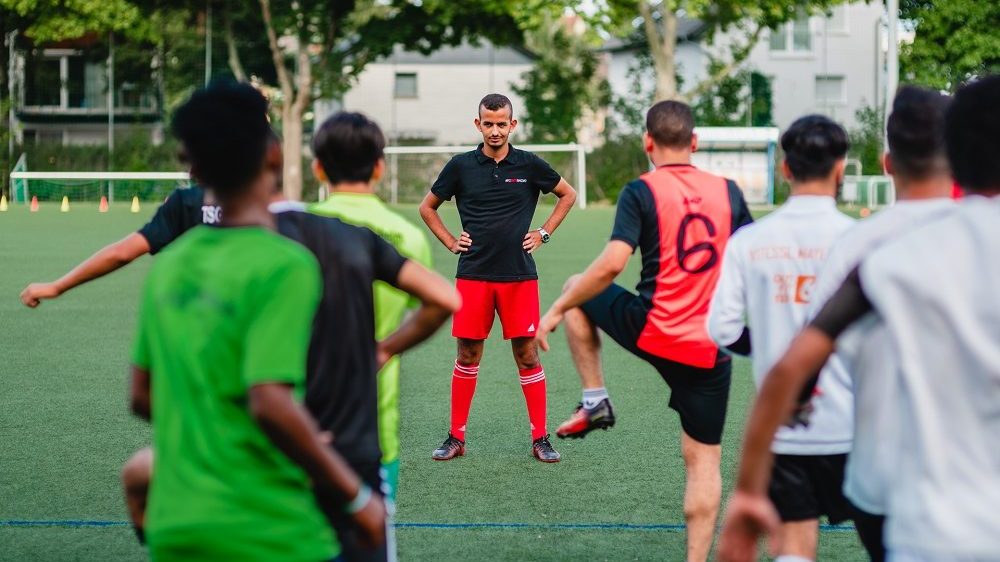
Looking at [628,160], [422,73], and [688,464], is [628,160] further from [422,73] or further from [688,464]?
[688,464]

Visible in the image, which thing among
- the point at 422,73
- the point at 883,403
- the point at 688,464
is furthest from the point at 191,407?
the point at 422,73

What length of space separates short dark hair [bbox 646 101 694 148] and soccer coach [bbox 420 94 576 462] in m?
2.76

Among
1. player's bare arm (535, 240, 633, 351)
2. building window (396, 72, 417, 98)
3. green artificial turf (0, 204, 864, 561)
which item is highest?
building window (396, 72, 417, 98)

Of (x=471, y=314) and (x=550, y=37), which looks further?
(x=550, y=37)

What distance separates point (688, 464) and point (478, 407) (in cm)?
462

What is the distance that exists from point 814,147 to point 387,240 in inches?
58.1

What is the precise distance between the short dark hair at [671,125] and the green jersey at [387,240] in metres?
1.61

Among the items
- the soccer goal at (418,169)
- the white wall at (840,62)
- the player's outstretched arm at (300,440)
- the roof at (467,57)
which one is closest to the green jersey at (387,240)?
Result: the player's outstretched arm at (300,440)

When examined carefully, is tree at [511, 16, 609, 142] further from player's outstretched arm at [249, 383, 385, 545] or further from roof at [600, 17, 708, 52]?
player's outstretched arm at [249, 383, 385, 545]

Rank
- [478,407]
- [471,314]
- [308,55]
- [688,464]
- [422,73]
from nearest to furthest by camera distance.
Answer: [688,464] < [471,314] < [478,407] < [308,55] < [422,73]

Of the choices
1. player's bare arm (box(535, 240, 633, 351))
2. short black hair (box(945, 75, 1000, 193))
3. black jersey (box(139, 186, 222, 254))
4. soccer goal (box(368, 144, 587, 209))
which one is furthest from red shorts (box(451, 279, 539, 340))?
soccer goal (box(368, 144, 587, 209))

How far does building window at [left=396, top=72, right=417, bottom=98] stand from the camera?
221ft

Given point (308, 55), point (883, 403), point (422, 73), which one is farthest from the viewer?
point (422, 73)

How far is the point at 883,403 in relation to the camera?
3.10 m
